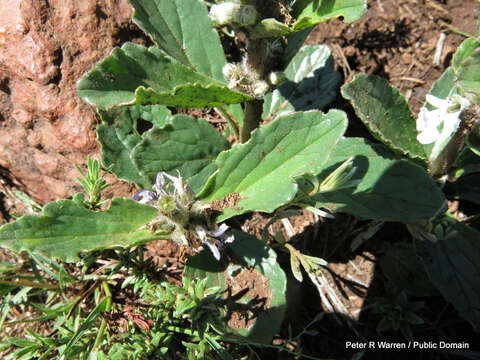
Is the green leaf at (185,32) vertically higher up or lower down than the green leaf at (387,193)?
higher up

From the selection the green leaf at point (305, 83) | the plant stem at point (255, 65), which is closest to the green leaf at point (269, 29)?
the plant stem at point (255, 65)

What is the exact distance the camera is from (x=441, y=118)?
6.91ft

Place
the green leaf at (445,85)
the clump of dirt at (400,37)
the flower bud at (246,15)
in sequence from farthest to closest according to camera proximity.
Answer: the clump of dirt at (400,37) → the green leaf at (445,85) → the flower bud at (246,15)

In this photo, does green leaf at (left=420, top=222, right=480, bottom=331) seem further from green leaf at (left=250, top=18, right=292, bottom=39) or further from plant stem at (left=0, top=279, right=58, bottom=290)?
plant stem at (left=0, top=279, right=58, bottom=290)

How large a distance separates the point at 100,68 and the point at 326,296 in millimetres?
1974

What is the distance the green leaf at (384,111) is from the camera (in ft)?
6.93

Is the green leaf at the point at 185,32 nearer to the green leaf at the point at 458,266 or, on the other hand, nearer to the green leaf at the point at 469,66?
the green leaf at the point at 469,66

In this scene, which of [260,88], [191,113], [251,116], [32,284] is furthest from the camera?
[191,113]

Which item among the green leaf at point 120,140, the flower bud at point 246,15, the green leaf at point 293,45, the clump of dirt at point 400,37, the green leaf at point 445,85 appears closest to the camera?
the flower bud at point 246,15

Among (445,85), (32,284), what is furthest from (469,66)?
(32,284)

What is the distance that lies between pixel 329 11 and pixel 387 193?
1.01 meters

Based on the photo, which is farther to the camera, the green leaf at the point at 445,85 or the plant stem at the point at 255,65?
the green leaf at the point at 445,85

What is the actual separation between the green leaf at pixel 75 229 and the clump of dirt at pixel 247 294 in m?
0.57

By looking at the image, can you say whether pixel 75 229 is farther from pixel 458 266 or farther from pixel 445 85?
pixel 445 85
